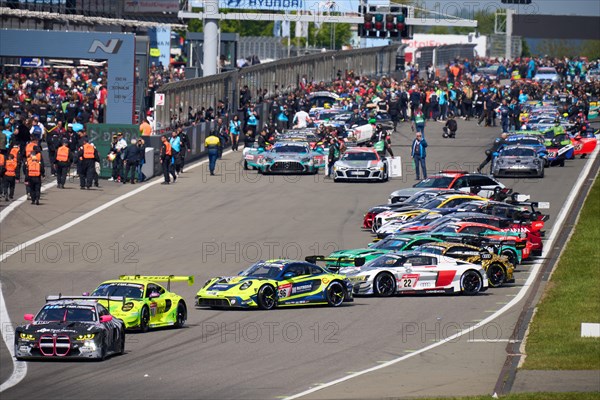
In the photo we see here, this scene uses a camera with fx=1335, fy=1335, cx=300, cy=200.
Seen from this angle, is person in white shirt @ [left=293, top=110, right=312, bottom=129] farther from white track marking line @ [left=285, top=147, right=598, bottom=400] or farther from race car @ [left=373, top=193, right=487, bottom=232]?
race car @ [left=373, top=193, right=487, bottom=232]

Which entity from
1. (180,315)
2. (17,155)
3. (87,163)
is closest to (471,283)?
(180,315)

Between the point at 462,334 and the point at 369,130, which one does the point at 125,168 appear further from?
the point at 462,334

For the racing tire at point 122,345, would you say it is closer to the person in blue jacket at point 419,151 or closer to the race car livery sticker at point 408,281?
the race car livery sticker at point 408,281

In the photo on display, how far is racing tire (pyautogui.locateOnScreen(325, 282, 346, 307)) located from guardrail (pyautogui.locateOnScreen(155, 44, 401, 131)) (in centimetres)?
2384

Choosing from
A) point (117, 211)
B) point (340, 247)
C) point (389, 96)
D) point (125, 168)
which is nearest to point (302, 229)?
point (340, 247)

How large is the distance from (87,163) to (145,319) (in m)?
19.6

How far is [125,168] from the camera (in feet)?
148

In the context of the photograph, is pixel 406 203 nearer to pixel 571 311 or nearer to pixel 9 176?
pixel 9 176

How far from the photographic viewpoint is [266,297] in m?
26.1

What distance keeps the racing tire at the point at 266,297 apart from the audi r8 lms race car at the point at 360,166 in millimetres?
20001

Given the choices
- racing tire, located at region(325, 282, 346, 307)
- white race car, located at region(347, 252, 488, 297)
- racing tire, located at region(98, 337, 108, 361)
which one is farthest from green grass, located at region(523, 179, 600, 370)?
racing tire, located at region(98, 337, 108, 361)

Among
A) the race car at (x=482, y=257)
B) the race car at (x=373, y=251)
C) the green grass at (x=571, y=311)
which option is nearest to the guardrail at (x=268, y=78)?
the green grass at (x=571, y=311)

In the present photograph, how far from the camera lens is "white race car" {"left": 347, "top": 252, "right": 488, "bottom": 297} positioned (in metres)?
28.0

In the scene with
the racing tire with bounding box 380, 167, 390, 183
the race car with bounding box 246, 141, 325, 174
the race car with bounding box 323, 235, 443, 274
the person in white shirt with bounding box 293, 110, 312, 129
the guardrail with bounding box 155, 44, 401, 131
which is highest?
the guardrail with bounding box 155, 44, 401, 131
